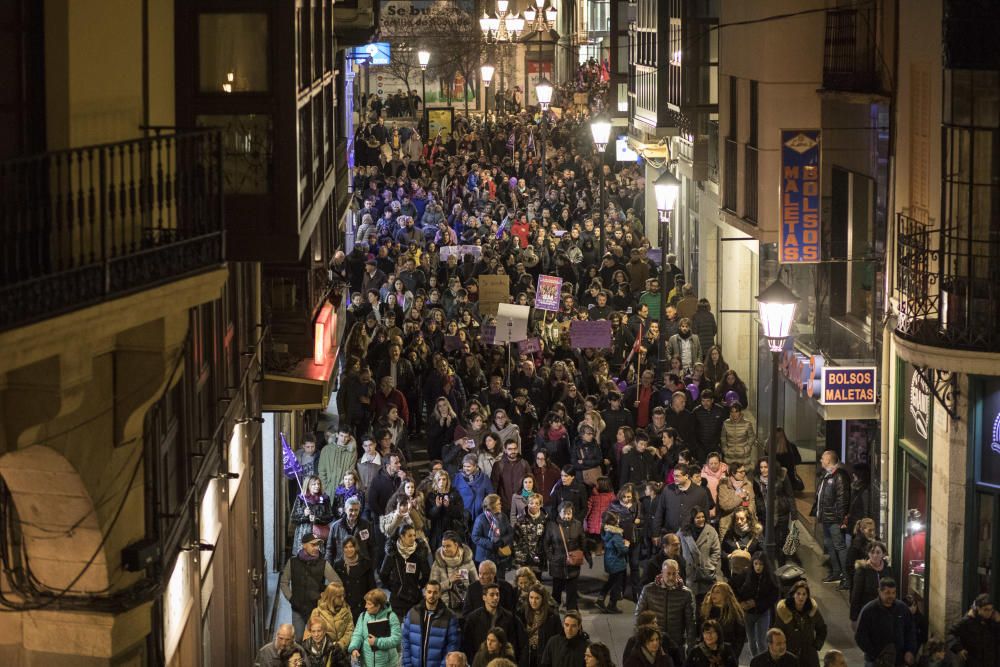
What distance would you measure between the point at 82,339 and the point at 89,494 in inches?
77.2

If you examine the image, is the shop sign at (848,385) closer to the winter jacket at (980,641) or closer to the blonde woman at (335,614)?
the winter jacket at (980,641)

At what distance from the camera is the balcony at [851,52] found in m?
22.8

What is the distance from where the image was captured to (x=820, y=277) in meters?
25.9

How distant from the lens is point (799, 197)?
2538 centimetres

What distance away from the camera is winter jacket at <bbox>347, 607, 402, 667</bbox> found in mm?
16047

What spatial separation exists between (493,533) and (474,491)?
62.2 inches

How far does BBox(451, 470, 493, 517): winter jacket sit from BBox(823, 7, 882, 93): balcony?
22.4 ft

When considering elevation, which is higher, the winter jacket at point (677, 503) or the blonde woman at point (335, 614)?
the winter jacket at point (677, 503)

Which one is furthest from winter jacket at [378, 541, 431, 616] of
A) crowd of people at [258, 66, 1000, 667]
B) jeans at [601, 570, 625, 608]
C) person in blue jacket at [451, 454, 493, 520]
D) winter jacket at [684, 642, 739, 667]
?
winter jacket at [684, 642, 739, 667]

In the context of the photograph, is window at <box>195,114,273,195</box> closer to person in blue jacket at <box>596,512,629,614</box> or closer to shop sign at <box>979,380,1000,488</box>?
person in blue jacket at <box>596,512,629,614</box>

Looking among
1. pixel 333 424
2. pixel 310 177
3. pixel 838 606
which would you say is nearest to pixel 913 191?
pixel 838 606

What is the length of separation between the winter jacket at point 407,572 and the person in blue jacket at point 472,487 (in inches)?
99.3

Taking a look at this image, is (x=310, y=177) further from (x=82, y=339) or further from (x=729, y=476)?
(x=82, y=339)

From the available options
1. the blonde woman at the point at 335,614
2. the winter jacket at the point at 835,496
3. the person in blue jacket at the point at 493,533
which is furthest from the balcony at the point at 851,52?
the blonde woman at the point at 335,614
